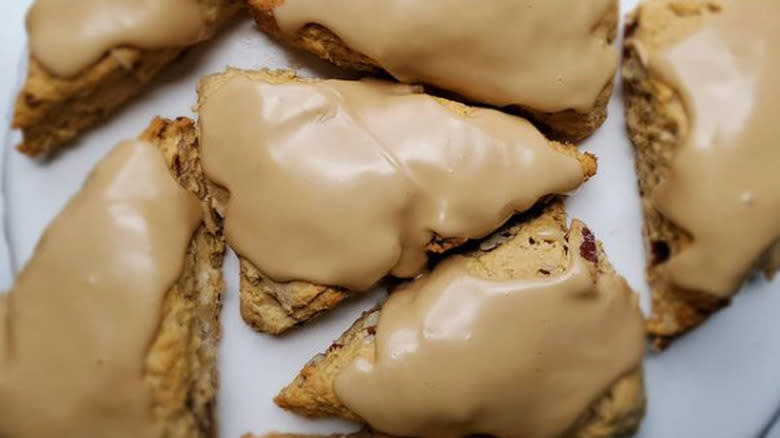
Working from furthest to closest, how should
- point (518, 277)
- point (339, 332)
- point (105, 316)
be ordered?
point (339, 332) < point (518, 277) < point (105, 316)

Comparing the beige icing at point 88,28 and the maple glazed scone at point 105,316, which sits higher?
the beige icing at point 88,28

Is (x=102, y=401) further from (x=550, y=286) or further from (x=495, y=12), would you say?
(x=495, y=12)

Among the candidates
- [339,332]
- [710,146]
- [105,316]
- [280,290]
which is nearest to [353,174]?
[280,290]

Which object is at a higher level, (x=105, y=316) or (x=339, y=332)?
(x=105, y=316)

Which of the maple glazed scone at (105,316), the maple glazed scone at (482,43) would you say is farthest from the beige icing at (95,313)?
the maple glazed scone at (482,43)

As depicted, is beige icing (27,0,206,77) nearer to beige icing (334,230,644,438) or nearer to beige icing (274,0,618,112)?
beige icing (274,0,618,112)

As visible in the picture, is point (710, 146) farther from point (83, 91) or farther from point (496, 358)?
point (83, 91)

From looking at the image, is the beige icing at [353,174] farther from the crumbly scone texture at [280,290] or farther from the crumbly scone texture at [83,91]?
the crumbly scone texture at [83,91]

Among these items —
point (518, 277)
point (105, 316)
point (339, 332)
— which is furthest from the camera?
point (339, 332)
